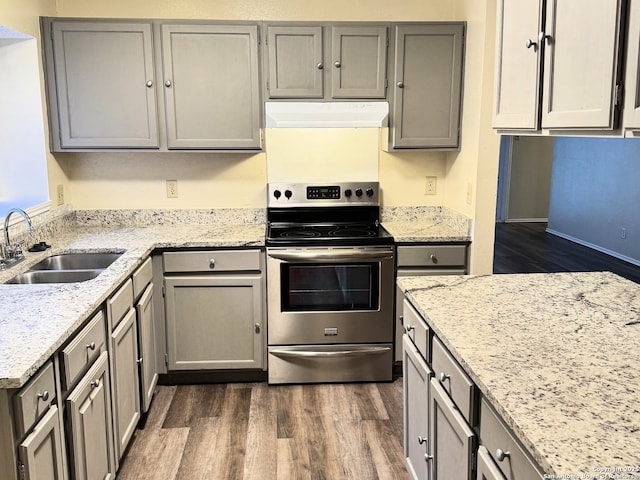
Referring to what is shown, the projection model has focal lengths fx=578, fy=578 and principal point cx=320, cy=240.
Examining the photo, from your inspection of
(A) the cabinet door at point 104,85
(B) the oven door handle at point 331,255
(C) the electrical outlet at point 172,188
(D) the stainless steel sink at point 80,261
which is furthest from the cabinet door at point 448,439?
(C) the electrical outlet at point 172,188

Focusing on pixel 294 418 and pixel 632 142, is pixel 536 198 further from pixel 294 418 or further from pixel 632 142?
pixel 294 418

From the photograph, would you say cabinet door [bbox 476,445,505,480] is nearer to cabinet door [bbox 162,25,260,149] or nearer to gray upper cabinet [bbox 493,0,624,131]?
gray upper cabinet [bbox 493,0,624,131]

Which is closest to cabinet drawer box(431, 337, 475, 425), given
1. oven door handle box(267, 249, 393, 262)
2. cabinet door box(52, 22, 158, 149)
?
oven door handle box(267, 249, 393, 262)

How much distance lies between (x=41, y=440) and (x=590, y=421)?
4.65 ft

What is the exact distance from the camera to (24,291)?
222 cm

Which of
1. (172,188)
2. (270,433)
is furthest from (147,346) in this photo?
(172,188)

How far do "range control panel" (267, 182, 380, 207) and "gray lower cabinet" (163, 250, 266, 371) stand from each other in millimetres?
571

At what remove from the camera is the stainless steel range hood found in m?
3.41

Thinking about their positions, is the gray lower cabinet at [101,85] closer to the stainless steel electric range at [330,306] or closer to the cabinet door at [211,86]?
the cabinet door at [211,86]

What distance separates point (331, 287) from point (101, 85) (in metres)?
1.78

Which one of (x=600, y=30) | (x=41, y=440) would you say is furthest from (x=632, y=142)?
(x=41, y=440)

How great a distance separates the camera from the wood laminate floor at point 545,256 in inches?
250

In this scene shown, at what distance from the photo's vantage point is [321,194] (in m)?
3.79

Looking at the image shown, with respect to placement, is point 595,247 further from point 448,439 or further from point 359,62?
point 448,439
